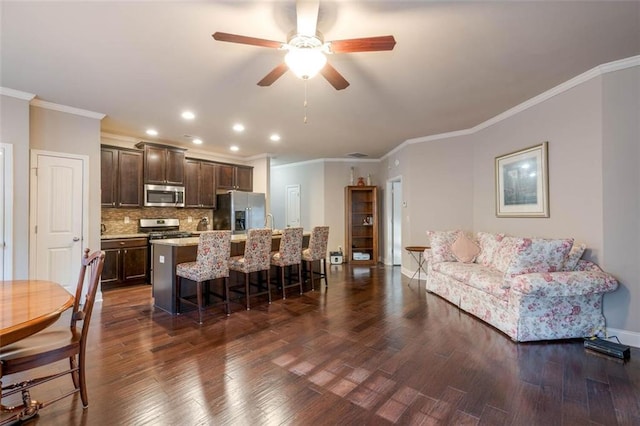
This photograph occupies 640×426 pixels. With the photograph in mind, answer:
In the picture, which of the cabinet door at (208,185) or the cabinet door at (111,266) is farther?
the cabinet door at (208,185)

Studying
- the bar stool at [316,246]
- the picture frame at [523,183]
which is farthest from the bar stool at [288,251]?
the picture frame at [523,183]

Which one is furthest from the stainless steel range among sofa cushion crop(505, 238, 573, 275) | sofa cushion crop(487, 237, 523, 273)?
sofa cushion crop(505, 238, 573, 275)

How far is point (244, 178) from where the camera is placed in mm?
7148

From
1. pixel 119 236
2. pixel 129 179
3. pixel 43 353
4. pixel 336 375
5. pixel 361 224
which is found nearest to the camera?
pixel 43 353

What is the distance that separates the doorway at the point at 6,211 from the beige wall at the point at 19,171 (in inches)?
1.4

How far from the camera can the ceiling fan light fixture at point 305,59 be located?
7.04 ft

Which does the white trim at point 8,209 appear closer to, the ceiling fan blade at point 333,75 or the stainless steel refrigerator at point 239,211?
the stainless steel refrigerator at point 239,211

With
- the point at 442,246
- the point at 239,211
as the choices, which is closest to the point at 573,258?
the point at 442,246

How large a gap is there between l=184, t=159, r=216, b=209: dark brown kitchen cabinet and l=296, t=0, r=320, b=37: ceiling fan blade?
492 centimetres

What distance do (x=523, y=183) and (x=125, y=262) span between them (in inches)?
249

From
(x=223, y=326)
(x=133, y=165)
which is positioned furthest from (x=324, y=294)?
(x=133, y=165)

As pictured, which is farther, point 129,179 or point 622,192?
point 129,179

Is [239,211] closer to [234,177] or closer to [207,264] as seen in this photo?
[234,177]

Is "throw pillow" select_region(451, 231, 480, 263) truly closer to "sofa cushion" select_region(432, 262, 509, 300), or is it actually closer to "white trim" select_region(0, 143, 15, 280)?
"sofa cushion" select_region(432, 262, 509, 300)
